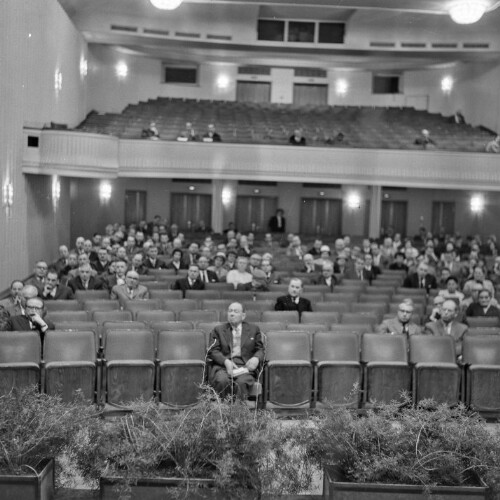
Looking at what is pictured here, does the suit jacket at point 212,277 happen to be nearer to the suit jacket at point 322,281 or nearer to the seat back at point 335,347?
the suit jacket at point 322,281

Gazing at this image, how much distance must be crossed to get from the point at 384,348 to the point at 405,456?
3629 mm

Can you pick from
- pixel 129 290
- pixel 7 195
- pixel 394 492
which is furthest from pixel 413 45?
pixel 394 492

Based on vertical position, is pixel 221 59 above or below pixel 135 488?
above

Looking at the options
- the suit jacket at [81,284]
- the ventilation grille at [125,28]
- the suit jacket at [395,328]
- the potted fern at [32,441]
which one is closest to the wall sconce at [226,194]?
the ventilation grille at [125,28]

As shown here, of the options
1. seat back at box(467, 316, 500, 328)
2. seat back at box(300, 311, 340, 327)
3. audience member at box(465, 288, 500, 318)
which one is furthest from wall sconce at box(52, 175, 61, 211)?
seat back at box(467, 316, 500, 328)

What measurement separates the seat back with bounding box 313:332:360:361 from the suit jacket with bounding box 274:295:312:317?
1.86 m

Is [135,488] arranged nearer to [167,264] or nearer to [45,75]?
[167,264]

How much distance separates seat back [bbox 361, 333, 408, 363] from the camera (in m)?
7.70

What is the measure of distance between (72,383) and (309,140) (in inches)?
580

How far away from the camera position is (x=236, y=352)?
7.27m

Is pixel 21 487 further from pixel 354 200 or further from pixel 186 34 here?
pixel 354 200

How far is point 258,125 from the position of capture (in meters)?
22.9

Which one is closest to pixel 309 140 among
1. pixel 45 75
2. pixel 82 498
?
pixel 45 75

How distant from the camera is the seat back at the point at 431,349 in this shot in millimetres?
7727
